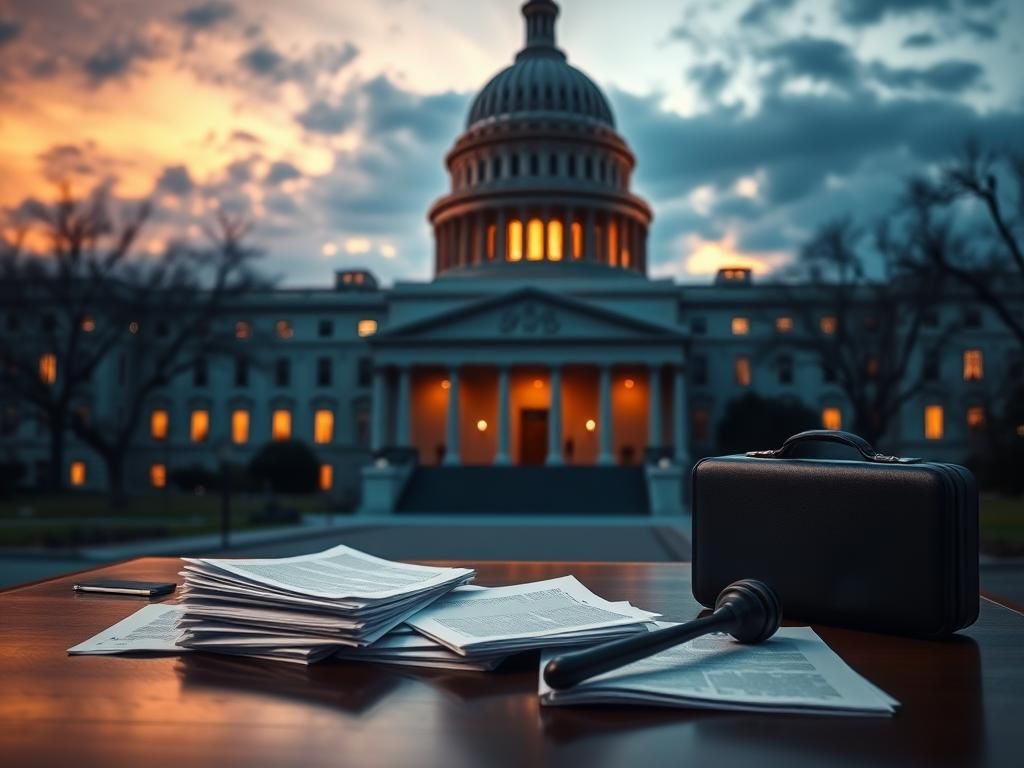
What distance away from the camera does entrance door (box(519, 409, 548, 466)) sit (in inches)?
2421

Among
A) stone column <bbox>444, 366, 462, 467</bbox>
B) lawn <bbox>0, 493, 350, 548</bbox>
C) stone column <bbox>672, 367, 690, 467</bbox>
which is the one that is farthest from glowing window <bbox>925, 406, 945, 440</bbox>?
lawn <bbox>0, 493, 350, 548</bbox>

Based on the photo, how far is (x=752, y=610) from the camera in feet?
8.87

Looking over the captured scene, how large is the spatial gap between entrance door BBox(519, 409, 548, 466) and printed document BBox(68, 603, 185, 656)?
58.3 meters

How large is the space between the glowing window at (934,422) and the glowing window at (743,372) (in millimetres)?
12474

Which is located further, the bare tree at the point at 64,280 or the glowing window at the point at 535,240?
the glowing window at the point at 535,240

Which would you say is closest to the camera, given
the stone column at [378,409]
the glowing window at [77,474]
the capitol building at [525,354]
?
the capitol building at [525,354]

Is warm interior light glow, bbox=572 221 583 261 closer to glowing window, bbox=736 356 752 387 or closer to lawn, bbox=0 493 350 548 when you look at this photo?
glowing window, bbox=736 356 752 387

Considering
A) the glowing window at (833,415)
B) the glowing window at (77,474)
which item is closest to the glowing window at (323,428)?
the glowing window at (77,474)

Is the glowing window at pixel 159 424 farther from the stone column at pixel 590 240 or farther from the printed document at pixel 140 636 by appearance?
the printed document at pixel 140 636

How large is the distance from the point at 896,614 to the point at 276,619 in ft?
6.22

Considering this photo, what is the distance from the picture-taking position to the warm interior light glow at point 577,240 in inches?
2716

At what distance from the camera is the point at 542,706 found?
2.19 m

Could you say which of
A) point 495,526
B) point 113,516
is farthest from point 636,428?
point 113,516

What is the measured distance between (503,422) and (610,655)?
A: 52.7 m
